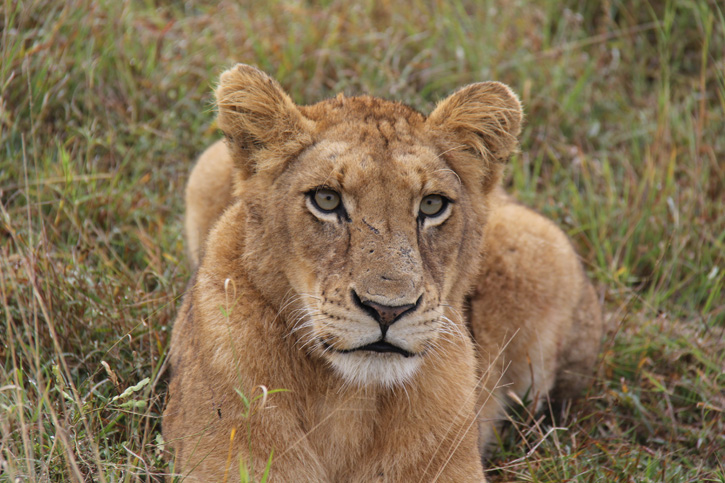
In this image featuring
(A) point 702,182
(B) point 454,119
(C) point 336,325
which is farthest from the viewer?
(A) point 702,182

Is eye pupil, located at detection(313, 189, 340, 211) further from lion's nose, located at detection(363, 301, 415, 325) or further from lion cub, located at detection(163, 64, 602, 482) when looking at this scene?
lion's nose, located at detection(363, 301, 415, 325)

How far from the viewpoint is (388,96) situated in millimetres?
7059

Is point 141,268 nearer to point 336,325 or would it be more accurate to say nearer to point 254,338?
point 254,338

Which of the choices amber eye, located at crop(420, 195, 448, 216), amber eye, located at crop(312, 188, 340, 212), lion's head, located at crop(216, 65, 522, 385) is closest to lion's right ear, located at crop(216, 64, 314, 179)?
lion's head, located at crop(216, 65, 522, 385)

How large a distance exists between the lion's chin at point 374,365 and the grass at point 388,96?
2.86ft

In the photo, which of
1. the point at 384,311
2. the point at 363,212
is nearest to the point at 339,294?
the point at 384,311

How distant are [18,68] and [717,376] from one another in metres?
4.96

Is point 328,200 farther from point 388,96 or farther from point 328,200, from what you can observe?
point 388,96

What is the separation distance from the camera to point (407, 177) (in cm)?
357

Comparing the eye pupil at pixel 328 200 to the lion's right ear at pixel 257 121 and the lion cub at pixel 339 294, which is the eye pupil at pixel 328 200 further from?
the lion's right ear at pixel 257 121

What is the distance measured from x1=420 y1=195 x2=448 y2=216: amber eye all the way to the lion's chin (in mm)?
619

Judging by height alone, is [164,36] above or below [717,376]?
above

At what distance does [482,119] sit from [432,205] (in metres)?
0.62

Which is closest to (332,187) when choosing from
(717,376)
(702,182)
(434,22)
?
(717,376)
